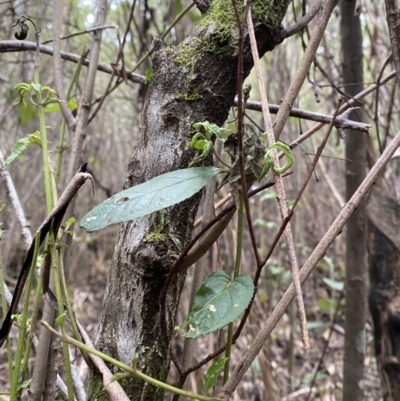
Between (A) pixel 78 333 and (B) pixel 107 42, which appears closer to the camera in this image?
(A) pixel 78 333

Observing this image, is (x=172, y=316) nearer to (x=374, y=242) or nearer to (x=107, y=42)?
(x=374, y=242)

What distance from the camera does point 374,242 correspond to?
1.04 meters

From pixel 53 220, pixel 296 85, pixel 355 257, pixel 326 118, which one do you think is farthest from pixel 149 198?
pixel 355 257

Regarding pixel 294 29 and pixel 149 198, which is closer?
pixel 149 198

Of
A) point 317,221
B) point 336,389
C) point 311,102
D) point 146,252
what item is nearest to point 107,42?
point 311,102

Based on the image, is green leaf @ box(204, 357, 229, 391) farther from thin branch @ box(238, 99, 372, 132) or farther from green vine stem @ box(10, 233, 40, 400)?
thin branch @ box(238, 99, 372, 132)

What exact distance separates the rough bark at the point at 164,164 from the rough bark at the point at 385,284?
66 cm

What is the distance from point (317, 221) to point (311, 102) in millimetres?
897

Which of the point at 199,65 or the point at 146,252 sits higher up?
the point at 199,65

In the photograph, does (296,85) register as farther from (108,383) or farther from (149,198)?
(108,383)

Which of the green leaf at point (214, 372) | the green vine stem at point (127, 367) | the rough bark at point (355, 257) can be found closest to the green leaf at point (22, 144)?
the green vine stem at point (127, 367)

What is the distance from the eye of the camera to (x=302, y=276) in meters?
0.39

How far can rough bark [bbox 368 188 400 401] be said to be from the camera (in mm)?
955

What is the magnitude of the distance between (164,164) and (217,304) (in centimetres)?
18
